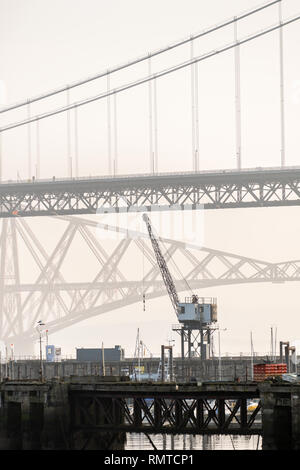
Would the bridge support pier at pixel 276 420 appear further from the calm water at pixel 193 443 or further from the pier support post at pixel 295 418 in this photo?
the calm water at pixel 193 443

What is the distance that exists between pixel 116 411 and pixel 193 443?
18.1 m

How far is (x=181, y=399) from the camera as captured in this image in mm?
68562

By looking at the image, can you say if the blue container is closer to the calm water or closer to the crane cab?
the crane cab

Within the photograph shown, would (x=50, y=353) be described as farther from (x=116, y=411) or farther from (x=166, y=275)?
Answer: (x=116, y=411)

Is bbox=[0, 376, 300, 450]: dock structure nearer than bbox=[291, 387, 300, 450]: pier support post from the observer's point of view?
No

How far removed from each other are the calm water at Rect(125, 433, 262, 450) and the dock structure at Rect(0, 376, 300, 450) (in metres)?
Answer: 8.94

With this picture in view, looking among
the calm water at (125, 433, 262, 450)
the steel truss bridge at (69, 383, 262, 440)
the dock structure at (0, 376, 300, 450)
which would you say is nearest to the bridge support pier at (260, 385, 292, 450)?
the dock structure at (0, 376, 300, 450)

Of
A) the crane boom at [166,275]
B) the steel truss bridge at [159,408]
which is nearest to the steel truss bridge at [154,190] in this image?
the crane boom at [166,275]

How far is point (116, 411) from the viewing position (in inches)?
2908

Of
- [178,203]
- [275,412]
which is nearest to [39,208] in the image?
[178,203]

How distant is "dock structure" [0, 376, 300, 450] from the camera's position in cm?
6328

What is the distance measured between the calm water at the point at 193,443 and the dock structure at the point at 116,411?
8.94m
